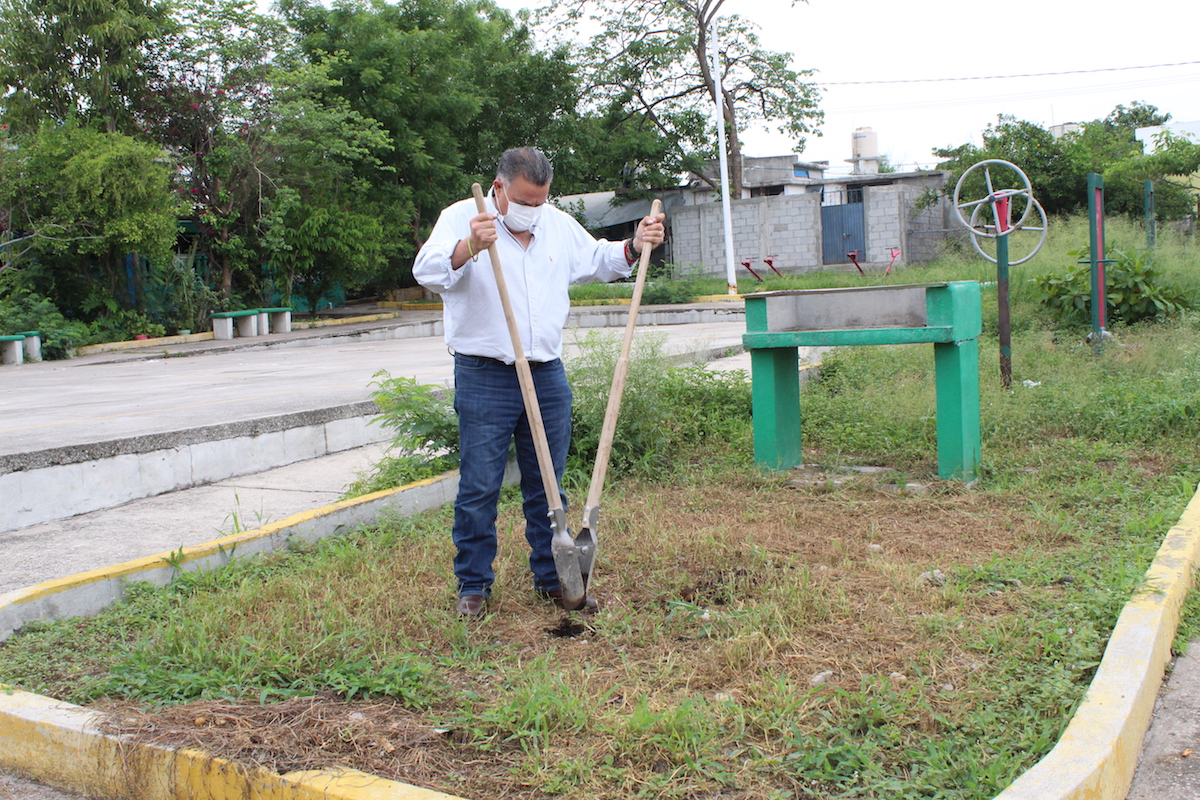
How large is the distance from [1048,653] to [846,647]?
0.57 meters

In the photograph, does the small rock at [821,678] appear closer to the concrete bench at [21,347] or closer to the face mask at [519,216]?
the face mask at [519,216]

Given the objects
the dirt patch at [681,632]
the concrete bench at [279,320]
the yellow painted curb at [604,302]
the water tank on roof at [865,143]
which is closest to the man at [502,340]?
the dirt patch at [681,632]

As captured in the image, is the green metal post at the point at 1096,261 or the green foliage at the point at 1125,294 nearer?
the green metal post at the point at 1096,261

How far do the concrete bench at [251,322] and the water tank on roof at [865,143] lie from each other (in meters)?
31.1

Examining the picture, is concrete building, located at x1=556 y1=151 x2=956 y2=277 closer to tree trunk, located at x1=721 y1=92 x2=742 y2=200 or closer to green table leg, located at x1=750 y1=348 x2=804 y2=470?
tree trunk, located at x1=721 y1=92 x2=742 y2=200

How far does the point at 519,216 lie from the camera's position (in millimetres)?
3367

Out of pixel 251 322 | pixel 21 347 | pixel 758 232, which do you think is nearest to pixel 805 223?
pixel 758 232

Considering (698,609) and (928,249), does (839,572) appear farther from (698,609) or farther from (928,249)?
(928,249)

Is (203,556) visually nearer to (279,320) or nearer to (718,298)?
(279,320)

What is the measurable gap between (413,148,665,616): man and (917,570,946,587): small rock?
3.95ft

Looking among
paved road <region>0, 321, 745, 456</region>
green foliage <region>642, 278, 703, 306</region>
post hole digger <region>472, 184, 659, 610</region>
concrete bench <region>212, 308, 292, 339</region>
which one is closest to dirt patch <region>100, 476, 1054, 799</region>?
post hole digger <region>472, 184, 659, 610</region>

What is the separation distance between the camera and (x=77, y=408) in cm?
755

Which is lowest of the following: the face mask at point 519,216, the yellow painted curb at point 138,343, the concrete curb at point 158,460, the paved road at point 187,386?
the concrete curb at point 158,460

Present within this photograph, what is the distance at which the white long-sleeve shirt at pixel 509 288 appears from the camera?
11.0 feet
